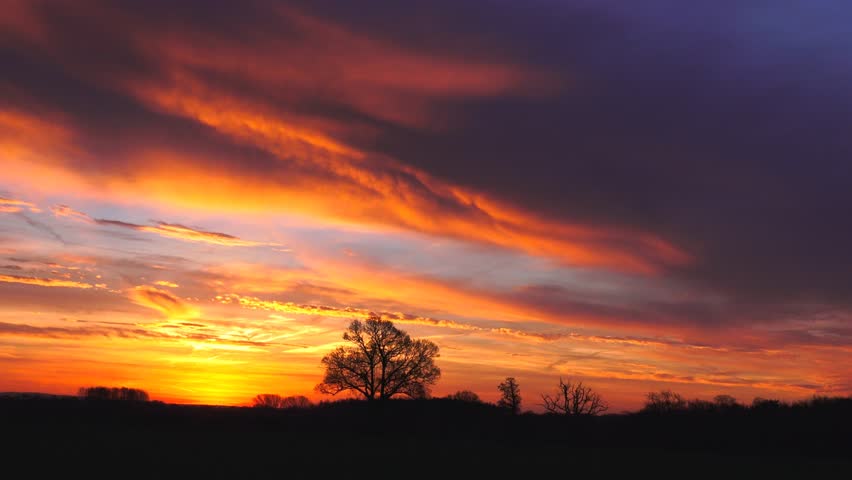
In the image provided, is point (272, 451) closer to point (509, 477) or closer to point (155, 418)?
point (509, 477)

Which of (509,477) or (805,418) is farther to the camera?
(805,418)

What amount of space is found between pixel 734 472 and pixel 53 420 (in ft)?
142

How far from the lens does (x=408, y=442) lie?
149 ft

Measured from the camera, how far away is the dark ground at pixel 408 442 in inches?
1096

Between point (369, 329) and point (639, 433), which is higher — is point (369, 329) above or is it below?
above

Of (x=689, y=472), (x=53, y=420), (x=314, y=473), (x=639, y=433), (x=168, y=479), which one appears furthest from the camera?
(x=639, y=433)

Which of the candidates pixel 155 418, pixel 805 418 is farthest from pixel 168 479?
pixel 805 418

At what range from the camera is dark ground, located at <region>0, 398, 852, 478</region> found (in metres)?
27.8

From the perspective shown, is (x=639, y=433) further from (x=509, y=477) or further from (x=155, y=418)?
(x=155, y=418)

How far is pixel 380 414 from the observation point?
220 feet

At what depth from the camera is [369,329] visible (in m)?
84.4

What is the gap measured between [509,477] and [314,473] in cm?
842

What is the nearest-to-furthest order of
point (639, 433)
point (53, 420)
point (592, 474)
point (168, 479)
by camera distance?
point (168, 479), point (592, 474), point (53, 420), point (639, 433)

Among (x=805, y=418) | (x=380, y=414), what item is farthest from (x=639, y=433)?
(x=380, y=414)
